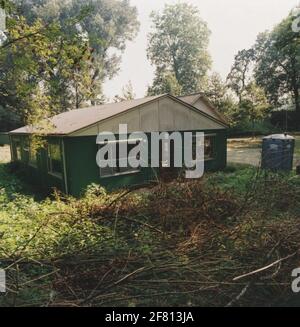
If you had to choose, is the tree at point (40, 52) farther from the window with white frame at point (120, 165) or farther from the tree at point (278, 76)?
the tree at point (278, 76)

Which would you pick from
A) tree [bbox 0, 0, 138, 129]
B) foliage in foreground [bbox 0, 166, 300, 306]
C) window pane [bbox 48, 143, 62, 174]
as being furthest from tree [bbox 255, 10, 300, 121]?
tree [bbox 0, 0, 138, 129]

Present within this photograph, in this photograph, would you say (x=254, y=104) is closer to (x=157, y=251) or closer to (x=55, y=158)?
(x=55, y=158)

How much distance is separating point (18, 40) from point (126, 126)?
5930mm

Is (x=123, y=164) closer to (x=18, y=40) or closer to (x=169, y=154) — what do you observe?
(x=169, y=154)

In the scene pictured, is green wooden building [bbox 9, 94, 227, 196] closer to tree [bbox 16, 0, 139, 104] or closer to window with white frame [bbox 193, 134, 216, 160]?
window with white frame [bbox 193, 134, 216, 160]

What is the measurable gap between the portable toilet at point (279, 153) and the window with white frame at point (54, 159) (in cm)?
990

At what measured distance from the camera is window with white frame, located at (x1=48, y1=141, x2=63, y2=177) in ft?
42.4

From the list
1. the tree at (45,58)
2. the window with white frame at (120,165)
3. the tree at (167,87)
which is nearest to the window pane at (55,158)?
the window with white frame at (120,165)

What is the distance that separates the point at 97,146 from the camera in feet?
40.9

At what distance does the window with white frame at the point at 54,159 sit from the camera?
12.9 m

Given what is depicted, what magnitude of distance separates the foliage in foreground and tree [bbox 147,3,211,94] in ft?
133

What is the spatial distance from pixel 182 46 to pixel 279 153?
123 feet

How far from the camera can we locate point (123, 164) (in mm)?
13328

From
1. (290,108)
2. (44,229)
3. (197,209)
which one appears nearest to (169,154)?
(197,209)
